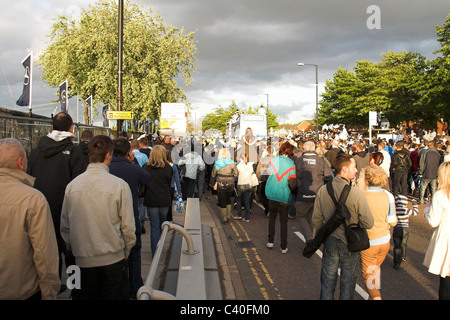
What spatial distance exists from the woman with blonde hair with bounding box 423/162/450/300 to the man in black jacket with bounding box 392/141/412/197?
8723mm

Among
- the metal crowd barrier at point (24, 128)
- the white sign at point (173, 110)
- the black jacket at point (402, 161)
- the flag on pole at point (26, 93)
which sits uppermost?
the white sign at point (173, 110)

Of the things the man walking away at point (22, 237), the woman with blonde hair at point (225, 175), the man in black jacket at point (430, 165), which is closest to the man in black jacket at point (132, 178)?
the man walking away at point (22, 237)

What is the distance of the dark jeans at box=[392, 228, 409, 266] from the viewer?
6191mm

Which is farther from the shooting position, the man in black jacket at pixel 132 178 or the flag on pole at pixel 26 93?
the flag on pole at pixel 26 93

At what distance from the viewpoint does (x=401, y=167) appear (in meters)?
12.2

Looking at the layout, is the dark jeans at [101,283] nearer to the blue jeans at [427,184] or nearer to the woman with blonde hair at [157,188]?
the woman with blonde hair at [157,188]

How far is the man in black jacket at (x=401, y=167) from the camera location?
12133 mm

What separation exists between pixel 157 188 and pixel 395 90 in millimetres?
63587

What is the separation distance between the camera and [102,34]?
2659cm

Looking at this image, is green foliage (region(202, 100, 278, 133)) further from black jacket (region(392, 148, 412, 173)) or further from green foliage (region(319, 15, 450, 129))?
black jacket (region(392, 148, 412, 173))

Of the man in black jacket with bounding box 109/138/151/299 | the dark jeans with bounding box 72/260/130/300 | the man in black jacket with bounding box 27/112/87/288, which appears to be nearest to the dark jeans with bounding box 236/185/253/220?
the man in black jacket with bounding box 109/138/151/299

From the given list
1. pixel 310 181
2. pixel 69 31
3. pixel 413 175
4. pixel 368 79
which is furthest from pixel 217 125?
pixel 310 181

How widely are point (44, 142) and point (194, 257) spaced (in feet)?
8.21
